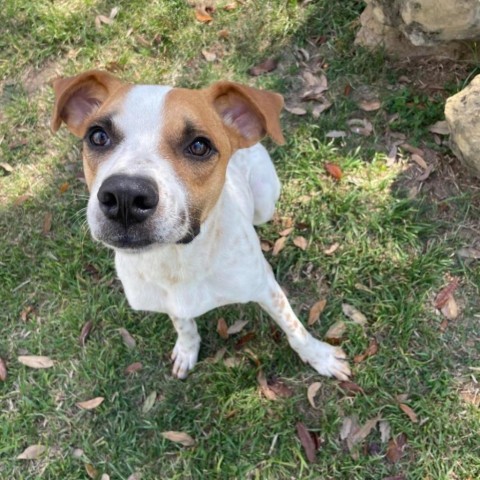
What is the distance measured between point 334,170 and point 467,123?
1.24 m

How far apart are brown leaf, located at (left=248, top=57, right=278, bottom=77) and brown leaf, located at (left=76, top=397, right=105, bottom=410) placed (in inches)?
139

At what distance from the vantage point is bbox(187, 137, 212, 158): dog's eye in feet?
9.45

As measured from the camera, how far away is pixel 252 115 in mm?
3262

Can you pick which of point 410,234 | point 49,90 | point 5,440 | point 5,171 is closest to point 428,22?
point 410,234

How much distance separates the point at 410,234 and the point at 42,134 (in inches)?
151

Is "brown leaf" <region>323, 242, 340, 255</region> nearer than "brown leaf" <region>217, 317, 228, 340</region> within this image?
No

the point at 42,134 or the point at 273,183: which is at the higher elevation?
the point at 273,183

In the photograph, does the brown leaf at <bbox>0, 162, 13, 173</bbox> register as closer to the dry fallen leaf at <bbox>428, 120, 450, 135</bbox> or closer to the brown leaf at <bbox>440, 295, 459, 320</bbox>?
the dry fallen leaf at <bbox>428, 120, 450, 135</bbox>

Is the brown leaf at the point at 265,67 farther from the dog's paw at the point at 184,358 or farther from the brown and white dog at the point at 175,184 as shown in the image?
the dog's paw at the point at 184,358

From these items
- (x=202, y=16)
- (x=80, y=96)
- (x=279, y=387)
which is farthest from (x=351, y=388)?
Result: (x=202, y=16)

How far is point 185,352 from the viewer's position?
4500mm

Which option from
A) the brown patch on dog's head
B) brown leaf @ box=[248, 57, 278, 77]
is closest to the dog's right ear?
the brown patch on dog's head

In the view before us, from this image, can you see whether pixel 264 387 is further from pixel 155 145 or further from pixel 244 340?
pixel 155 145

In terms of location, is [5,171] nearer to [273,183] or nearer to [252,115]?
[273,183]
